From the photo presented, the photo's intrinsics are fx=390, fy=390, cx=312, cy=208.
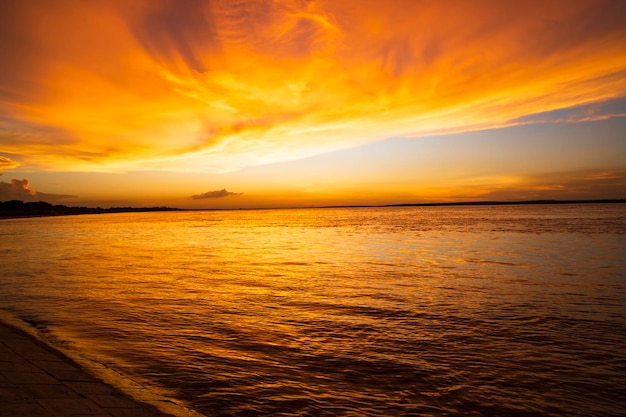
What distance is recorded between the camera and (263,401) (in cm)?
768

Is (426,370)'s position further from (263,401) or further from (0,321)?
(0,321)

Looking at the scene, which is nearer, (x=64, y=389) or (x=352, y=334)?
(x=64, y=389)

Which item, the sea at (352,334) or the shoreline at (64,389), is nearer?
the shoreline at (64,389)

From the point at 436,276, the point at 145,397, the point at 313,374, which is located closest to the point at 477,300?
the point at 436,276

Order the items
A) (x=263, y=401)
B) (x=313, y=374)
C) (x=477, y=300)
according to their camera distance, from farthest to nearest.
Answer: (x=477, y=300) < (x=313, y=374) < (x=263, y=401)

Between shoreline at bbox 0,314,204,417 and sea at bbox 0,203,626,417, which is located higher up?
shoreline at bbox 0,314,204,417

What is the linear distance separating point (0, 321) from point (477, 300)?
16716 millimetres

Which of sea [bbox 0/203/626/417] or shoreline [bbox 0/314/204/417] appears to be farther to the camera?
sea [bbox 0/203/626/417]

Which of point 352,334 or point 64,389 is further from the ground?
point 64,389

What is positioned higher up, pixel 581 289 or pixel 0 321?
pixel 0 321

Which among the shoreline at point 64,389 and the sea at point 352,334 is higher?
the shoreline at point 64,389

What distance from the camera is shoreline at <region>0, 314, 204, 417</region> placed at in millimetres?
5914

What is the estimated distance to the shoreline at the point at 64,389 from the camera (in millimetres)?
5914

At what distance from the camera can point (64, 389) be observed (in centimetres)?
671
